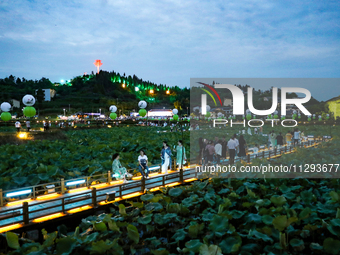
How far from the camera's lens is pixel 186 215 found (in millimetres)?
5598

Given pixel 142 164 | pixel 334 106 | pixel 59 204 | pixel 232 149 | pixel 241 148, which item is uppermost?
pixel 334 106

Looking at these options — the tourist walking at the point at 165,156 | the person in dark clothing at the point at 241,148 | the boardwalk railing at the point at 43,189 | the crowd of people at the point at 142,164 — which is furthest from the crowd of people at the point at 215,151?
the boardwalk railing at the point at 43,189

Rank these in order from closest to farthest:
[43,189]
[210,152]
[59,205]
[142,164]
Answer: [59,205] < [43,189] < [142,164] < [210,152]

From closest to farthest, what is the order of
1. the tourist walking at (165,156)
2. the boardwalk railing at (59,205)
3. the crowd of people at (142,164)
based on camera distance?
the boardwalk railing at (59,205) < the crowd of people at (142,164) < the tourist walking at (165,156)

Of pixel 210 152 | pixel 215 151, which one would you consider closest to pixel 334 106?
pixel 215 151

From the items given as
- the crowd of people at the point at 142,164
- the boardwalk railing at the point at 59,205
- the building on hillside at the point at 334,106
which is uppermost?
the building on hillside at the point at 334,106

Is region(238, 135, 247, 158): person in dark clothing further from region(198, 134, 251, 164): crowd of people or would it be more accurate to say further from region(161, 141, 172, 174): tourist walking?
region(161, 141, 172, 174): tourist walking

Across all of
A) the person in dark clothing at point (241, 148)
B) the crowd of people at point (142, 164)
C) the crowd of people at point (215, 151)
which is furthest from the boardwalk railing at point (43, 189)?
the person in dark clothing at point (241, 148)

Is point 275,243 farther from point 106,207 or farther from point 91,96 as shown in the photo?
point 91,96

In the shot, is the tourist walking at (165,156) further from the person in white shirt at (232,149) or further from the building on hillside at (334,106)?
the building on hillside at (334,106)

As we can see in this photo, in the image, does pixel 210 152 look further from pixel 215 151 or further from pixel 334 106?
pixel 334 106

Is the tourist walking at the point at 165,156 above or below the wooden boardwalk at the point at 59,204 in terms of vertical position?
above

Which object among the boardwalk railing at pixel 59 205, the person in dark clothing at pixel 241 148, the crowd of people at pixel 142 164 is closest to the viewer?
the boardwalk railing at pixel 59 205

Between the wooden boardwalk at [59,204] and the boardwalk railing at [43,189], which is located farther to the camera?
the boardwalk railing at [43,189]
